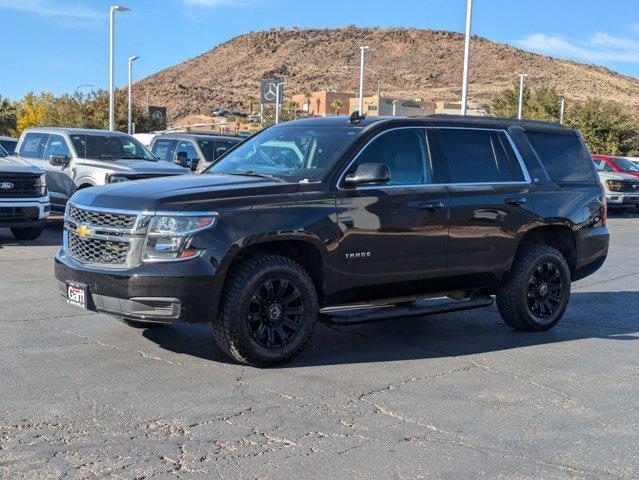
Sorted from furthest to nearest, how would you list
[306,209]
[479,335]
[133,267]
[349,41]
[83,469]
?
[349,41], [479,335], [306,209], [133,267], [83,469]

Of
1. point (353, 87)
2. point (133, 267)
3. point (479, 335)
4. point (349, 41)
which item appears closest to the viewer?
point (133, 267)

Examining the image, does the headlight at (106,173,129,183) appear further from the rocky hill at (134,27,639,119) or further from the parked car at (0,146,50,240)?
the rocky hill at (134,27,639,119)

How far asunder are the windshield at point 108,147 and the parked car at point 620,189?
624 inches

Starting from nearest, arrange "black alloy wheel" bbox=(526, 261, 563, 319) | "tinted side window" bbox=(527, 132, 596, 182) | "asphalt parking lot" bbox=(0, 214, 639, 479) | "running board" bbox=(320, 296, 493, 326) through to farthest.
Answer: "asphalt parking lot" bbox=(0, 214, 639, 479) < "running board" bbox=(320, 296, 493, 326) < "black alloy wheel" bbox=(526, 261, 563, 319) < "tinted side window" bbox=(527, 132, 596, 182)

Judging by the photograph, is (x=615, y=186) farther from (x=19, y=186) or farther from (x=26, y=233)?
(x=19, y=186)

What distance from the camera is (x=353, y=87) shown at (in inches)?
5246

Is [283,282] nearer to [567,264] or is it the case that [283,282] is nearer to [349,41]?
[567,264]

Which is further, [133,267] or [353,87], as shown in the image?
[353,87]

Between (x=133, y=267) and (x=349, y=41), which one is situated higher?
(x=349, y=41)

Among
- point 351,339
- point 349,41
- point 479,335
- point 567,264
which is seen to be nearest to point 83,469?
point 351,339

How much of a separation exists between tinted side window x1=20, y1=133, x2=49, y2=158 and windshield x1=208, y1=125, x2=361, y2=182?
997cm

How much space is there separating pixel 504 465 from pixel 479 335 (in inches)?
140

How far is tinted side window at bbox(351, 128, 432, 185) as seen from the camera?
729cm

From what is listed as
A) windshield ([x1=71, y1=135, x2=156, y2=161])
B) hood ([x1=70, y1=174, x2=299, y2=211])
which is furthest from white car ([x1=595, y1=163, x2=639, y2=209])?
hood ([x1=70, y1=174, x2=299, y2=211])
